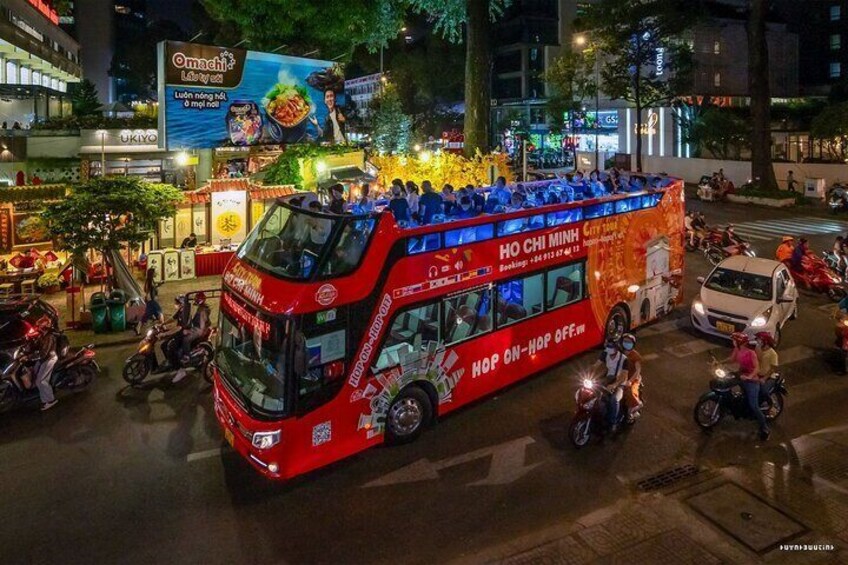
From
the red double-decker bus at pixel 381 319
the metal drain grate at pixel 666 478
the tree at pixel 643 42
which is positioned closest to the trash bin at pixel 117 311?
the red double-decker bus at pixel 381 319

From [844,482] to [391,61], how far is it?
68090 mm

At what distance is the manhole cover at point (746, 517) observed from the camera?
273 inches

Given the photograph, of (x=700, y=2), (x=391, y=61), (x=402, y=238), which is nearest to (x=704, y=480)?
(x=402, y=238)

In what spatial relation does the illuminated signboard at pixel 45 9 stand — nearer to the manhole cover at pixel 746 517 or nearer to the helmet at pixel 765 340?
the helmet at pixel 765 340

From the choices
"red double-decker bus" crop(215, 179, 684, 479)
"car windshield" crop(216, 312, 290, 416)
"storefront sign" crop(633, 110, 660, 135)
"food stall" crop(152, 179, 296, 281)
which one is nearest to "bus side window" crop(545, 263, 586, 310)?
"red double-decker bus" crop(215, 179, 684, 479)

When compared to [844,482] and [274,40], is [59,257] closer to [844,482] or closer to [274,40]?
[274,40]

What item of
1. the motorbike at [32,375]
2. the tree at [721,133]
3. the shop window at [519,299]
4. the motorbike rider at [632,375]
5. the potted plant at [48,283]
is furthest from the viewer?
the tree at [721,133]

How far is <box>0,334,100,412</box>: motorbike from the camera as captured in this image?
1060 cm

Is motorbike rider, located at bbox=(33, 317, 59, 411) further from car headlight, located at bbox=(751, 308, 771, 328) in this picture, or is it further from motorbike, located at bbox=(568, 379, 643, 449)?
car headlight, located at bbox=(751, 308, 771, 328)

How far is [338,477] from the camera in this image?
8391 millimetres

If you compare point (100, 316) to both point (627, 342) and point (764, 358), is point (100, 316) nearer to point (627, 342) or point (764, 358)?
point (627, 342)

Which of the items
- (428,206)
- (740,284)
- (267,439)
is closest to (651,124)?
(740,284)

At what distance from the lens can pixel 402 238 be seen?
8609 mm

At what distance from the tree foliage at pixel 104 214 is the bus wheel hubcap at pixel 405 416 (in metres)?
9.43
